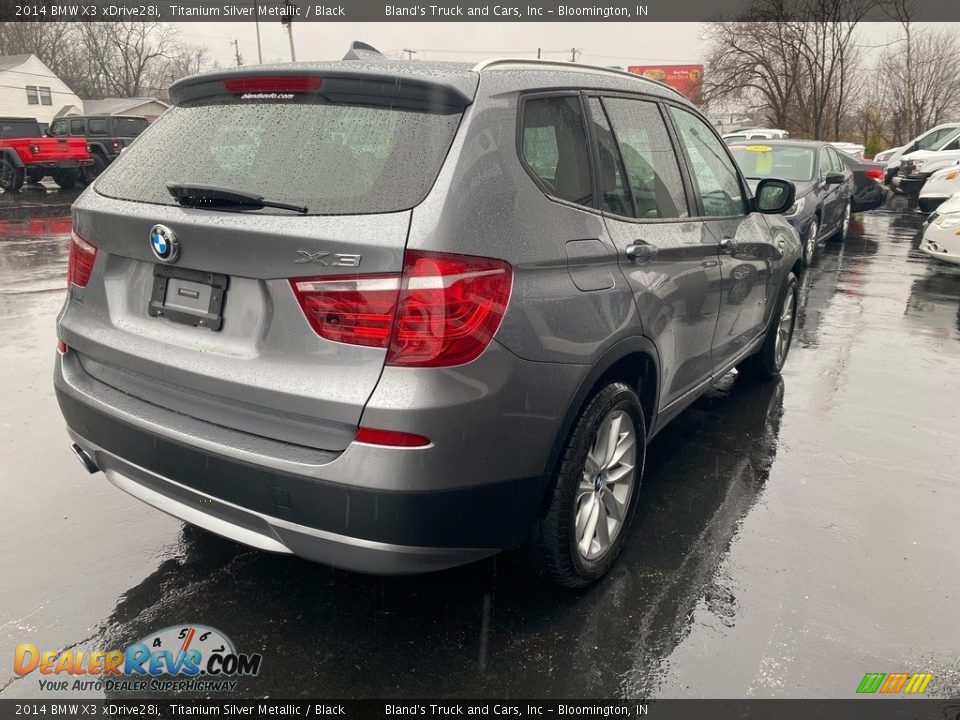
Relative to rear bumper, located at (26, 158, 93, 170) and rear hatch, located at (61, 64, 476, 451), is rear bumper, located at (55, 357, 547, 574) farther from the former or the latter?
rear bumper, located at (26, 158, 93, 170)

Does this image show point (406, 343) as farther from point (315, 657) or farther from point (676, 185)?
point (676, 185)

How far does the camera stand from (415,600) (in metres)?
2.74

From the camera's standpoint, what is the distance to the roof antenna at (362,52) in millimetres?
2693

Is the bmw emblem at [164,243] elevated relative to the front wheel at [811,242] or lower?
elevated

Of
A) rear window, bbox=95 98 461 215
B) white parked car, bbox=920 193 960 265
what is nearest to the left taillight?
rear window, bbox=95 98 461 215

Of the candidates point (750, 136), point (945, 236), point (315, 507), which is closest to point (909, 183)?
point (750, 136)

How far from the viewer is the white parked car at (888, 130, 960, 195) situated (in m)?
17.8

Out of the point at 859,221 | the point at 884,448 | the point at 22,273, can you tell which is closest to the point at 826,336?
the point at 884,448

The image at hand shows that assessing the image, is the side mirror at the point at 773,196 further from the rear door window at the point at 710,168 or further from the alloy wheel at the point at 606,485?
the alloy wheel at the point at 606,485

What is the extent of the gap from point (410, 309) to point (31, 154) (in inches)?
910

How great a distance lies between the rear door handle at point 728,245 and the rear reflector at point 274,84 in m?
2.14

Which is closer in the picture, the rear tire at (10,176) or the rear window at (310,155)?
the rear window at (310,155)

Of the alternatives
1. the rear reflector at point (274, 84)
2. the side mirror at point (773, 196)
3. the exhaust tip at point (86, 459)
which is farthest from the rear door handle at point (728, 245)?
the exhaust tip at point (86, 459)

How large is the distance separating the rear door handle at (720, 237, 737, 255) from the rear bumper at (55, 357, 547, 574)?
1.84 metres
